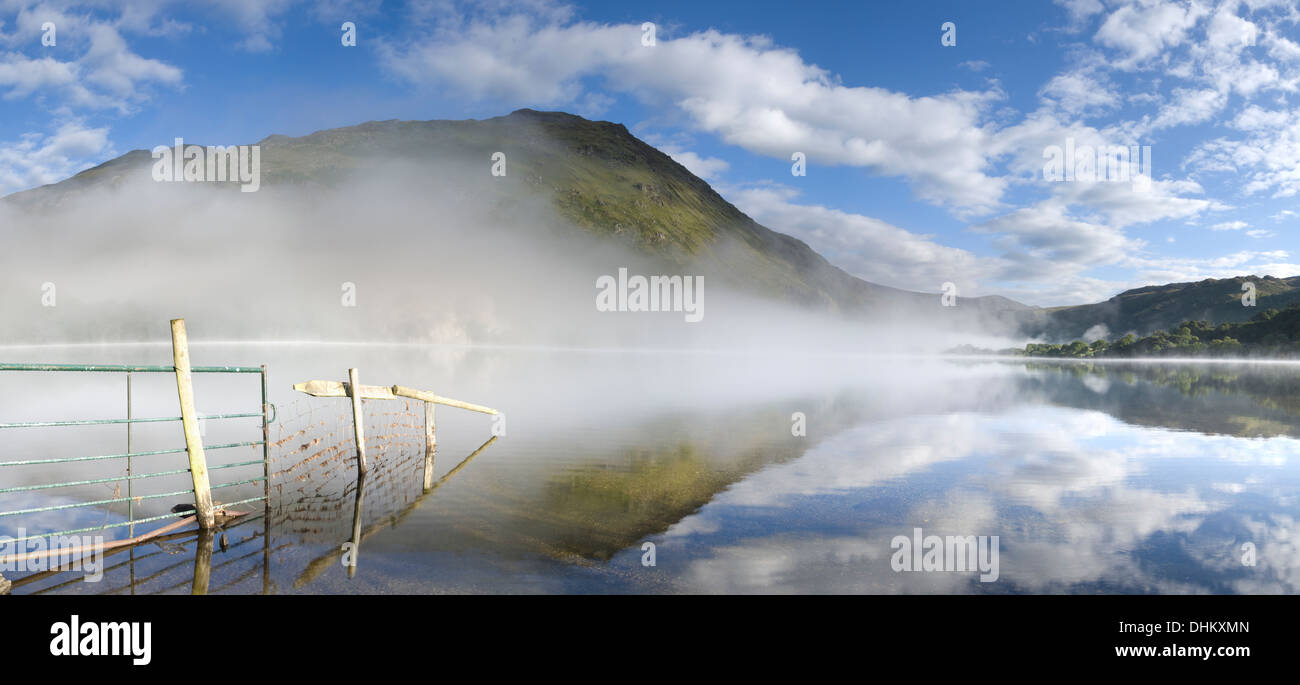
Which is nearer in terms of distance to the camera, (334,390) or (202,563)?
(202,563)

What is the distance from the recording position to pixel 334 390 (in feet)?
57.5

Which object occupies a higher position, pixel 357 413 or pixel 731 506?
pixel 357 413

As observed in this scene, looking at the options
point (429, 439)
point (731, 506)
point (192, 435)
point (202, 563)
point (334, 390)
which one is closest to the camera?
point (202, 563)

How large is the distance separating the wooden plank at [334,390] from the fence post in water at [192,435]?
3074 mm

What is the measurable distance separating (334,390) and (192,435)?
5.67 meters

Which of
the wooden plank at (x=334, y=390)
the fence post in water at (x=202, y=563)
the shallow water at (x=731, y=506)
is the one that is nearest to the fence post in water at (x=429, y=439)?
the shallow water at (x=731, y=506)

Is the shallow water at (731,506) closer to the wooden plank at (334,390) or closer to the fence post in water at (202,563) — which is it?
the fence post in water at (202,563)

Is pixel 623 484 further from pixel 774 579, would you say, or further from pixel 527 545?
pixel 774 579

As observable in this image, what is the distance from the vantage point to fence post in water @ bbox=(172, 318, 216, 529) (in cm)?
1177

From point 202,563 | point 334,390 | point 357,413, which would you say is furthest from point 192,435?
point 357,413

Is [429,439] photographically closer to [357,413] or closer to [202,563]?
[357,413]

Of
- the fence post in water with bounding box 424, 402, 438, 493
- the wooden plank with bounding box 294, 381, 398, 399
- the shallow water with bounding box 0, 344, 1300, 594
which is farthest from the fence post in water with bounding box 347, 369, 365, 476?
the fence post in water with bounding box 424, 402, 438, 493

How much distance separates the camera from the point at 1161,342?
168250 mm
